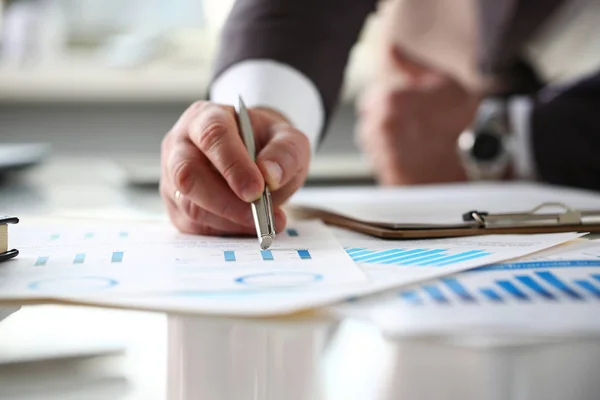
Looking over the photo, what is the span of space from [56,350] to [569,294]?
20 centimetres

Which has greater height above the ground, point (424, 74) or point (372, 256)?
point (424, 74)

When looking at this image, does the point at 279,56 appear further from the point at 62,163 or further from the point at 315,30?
the point at 62,163

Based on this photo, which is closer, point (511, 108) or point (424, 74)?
point (511, 108)

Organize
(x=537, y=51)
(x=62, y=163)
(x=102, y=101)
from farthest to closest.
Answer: (x=102, y=101) < (x=62, y=163) < (x=537, y=51)

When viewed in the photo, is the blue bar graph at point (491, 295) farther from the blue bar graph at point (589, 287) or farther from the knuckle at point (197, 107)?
the knuckle at point (197, 107)

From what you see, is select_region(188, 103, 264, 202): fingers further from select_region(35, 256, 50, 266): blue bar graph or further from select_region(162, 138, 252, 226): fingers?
select_region(35, 256, 50, 266): blue bar graph

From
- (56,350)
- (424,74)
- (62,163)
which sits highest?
(424,74)

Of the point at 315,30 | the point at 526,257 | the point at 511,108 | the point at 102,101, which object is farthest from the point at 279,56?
the point at 102,101

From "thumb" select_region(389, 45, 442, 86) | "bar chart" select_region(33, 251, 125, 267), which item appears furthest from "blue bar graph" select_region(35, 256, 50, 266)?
"thumb" select_region(389, 45, 442, 86)

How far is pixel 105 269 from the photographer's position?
1.04 feet

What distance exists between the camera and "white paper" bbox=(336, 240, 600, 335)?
0.74ft

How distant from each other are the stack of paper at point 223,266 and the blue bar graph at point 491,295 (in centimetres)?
3

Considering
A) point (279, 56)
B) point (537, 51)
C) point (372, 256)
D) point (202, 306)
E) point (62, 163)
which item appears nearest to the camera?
point (202, 306)

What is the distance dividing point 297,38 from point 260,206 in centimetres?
31
